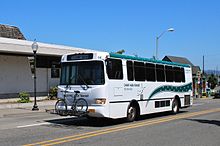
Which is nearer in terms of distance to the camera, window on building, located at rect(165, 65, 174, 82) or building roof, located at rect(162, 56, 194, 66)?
window on building, located at rect(165, 65, 174, 82)

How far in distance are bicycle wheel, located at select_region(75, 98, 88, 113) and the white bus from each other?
7 cm

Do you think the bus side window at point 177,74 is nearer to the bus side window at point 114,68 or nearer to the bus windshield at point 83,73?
the bus side window at point 114,68

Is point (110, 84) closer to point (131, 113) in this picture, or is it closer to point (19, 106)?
point (131, 113)

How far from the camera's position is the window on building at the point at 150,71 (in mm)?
17453

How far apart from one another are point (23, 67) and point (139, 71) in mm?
15365

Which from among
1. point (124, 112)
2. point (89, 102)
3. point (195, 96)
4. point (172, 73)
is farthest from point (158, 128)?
point (195, 96)

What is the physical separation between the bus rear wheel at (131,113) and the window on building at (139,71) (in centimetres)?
131

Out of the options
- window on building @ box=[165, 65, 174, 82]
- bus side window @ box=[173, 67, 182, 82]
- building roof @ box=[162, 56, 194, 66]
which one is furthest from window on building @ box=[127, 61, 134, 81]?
building roof @ box=[162, 56, 194, 66]

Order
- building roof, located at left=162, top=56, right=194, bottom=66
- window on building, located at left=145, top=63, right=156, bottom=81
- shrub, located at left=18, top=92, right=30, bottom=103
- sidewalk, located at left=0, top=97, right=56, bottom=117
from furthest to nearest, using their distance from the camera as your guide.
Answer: building roof, located at left=162, top=56, right=194, bottom=66, shrub, located at left=18, top=92, right=30, bottom=103, sidewalk, located at left=0, top=97, right=56, bottom=117, window on building, located at left=145, top=63, right=156, bottom=81

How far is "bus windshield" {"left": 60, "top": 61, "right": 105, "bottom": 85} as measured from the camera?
1422 cm

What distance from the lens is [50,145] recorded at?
9.92 metres

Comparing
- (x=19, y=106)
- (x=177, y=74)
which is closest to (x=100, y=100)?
(x=177, y=74)

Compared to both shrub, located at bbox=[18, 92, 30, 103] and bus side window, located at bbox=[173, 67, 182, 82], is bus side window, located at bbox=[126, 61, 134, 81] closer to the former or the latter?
bus side window, located at bbox=[173, 67, 182, 82]

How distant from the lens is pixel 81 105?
557 inches
